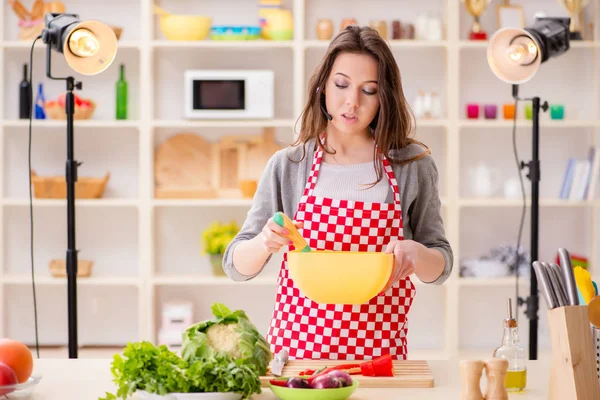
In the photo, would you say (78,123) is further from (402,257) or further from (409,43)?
(402,257)

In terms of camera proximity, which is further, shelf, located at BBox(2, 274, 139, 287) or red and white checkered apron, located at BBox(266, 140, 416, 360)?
shelf, located at BBox(2, 274, 139, 287)

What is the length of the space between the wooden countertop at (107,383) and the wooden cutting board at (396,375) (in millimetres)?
17

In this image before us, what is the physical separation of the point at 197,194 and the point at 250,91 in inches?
24.2

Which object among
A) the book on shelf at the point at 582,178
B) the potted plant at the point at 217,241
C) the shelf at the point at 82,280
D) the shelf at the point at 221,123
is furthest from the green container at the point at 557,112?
the shelf at the point at 82,280

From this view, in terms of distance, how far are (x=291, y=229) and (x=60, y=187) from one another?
2887mm

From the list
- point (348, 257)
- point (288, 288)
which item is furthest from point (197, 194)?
point (348, 257)

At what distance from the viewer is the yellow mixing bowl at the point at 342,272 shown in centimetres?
156

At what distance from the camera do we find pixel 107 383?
5.08 ft

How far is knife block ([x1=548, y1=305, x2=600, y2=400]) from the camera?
47.9 inches

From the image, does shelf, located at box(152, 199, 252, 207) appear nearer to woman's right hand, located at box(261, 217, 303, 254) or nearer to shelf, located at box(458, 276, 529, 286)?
shelf, located at box(458, 276, 529, 286)

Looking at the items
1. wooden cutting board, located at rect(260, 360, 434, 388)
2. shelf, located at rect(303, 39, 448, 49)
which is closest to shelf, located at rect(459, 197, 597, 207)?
shelf, located at rect(303, 39, 448, 49)

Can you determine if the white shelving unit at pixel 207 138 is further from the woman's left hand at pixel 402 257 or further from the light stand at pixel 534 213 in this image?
the woman's left hand at pixel 402 257

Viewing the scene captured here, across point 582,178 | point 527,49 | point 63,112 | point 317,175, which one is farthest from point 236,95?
point 317,175

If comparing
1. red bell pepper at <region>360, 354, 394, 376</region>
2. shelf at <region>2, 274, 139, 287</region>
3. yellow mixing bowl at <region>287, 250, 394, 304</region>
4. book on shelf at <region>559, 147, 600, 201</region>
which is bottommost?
shelf at <region>2, 274, 139, 287</region>
